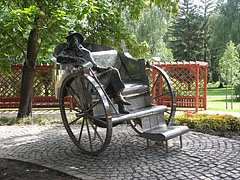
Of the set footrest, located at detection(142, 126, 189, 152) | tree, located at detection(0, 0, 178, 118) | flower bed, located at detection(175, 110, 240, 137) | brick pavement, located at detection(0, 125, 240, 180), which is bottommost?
brick pavement, located at detection(0, 125, 240, 180)

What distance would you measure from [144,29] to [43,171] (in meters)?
18.3

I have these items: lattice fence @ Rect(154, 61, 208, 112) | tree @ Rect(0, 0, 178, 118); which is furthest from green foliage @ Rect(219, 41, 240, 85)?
tree @ Rect(0, 0, 178, 118)

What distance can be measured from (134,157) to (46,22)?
12.9ft

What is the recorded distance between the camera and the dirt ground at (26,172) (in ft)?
10.5

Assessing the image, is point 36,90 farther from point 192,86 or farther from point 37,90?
point 192,86

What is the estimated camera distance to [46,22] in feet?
19.8

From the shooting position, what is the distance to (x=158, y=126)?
415 centimetres

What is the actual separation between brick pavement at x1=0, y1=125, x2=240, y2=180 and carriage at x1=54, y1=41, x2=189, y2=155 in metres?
0.25

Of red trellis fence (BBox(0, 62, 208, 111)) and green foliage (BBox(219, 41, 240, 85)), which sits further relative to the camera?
green foliage (BBox(219, 41, 240, 85))

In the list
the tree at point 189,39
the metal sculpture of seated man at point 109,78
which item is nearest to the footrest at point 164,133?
the metal sculpture of seated man at point 109,78

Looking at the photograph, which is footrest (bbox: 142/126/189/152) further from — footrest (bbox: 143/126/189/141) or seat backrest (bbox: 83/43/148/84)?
seat backrest (bbox: 83/43/148/84)

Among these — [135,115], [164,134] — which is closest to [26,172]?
[135,115]

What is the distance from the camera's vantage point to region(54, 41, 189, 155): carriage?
359 centimetres

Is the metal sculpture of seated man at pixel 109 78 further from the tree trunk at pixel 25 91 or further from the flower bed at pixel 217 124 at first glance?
the tree trunk at pixel 25 91
